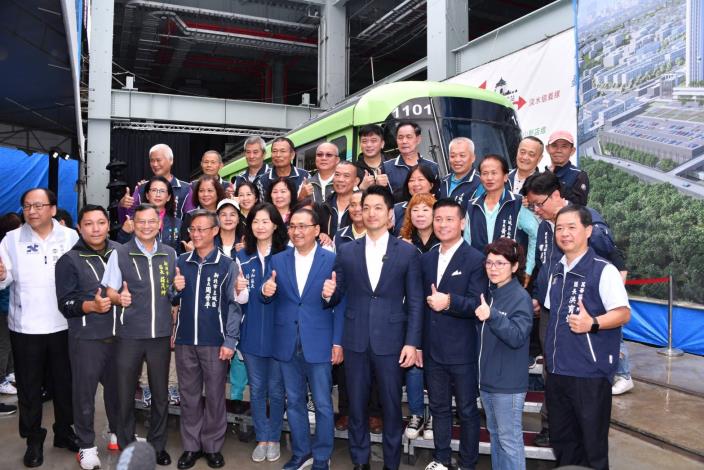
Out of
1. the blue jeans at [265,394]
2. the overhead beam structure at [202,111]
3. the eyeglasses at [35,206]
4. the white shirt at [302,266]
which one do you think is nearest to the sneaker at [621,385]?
the blue jeans at [265,394]

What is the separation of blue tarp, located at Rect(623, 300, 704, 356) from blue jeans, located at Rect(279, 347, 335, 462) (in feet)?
18.0

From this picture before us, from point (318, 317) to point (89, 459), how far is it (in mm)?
1859

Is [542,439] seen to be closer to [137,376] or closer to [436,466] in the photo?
[436,466]

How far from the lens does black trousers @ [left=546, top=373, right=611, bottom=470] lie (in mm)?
2895

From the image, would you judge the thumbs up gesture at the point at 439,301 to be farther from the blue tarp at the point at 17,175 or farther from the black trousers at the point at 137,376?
the blue tarp at the point at 17,175

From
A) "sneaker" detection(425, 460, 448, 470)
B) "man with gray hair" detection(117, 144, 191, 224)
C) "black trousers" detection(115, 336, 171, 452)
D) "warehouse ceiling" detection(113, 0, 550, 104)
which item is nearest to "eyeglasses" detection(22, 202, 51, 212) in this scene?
"black trousers" detection(115, 336, 171, 452)

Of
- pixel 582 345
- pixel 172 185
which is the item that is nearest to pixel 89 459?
pixel 172 185

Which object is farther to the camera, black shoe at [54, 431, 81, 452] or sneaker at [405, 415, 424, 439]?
black shoe at [54, 431, 81, 452]

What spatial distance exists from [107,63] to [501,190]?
14616 millimetres

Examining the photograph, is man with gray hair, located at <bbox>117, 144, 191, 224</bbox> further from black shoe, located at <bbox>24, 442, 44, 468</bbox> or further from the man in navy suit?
the man in navy suit

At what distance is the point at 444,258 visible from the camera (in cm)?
352

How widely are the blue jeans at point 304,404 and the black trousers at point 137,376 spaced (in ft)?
2.78

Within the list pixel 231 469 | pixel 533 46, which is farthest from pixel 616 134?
pixel 231 469

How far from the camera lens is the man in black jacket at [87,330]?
3.67 m
